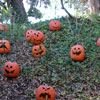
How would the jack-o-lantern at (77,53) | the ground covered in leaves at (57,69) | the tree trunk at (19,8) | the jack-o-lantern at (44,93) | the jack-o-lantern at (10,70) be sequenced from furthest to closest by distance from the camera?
the tree trunk at (19,8) → the jack-o-lantern at (77,53) → the jack-o-lantern at (10,70) → the ground covered in leaves at (57,69) → the jack-o-lantern at (44,93)

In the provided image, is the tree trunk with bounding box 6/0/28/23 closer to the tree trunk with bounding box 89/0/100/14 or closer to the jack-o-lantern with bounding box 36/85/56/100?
the tree trunk with bounding box 89/0/100/14

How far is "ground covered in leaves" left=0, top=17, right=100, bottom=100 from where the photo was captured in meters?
5.23

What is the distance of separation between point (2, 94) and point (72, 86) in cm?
179

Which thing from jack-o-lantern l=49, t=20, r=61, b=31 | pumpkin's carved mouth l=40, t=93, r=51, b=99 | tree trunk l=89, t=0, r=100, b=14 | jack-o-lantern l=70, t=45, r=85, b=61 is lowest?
pumpkin's carved mouth l=40, t=93, r=51, b=99

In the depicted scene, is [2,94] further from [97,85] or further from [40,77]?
[97,85]

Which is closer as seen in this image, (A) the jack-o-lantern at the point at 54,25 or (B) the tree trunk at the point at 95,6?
(A) the jack-o-lantern at the point at 54,25

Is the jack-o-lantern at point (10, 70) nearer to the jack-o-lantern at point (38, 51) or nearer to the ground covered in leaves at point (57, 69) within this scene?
the ground covered in leaves at point (57, 69)

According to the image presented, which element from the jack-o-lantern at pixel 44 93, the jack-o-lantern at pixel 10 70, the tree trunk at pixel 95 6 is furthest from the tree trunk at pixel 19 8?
the jack-o-lantern at pixel 44 93

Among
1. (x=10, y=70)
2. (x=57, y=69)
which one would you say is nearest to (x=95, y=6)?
(x=57, y=69)

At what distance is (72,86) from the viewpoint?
5.46 meters

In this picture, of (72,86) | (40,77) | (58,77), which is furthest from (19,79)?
(72,86)

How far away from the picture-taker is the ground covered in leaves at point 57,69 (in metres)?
5.23

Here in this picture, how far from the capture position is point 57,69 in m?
6.06

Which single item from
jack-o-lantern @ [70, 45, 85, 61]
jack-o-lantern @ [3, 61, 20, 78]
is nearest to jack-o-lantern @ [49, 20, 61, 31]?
jack-o-lantern @ [70, 45, 85, 61]
